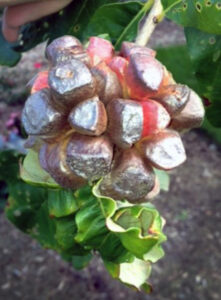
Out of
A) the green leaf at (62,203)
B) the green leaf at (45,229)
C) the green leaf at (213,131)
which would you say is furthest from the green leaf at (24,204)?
the green leaf at (213,131)

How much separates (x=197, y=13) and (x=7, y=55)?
0.54 meters

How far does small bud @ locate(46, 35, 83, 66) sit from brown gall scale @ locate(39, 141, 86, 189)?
0.11m

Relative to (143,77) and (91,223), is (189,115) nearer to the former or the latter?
(143,77)

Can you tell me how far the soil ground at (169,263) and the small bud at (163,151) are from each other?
2.44 m

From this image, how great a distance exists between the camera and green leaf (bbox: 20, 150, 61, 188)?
31.9 inches

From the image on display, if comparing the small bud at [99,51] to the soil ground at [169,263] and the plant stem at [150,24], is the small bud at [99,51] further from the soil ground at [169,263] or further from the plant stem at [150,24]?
the soil ground at [169,263]

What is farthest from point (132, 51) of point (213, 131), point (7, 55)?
point (213, 131)

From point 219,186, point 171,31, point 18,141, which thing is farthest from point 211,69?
point 171,31

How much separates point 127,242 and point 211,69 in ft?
1.25

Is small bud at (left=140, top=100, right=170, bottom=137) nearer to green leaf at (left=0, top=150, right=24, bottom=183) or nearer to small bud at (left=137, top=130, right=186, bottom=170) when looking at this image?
small bud at (left=137, top=130, right=186, bottom=170)

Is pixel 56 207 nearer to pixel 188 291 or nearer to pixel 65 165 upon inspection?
pixel 65 165

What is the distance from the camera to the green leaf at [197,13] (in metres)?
0.83

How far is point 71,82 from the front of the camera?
2.17 feet

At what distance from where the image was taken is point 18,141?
106 inches
